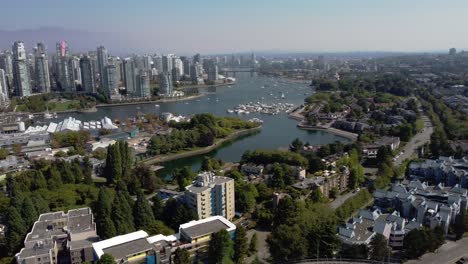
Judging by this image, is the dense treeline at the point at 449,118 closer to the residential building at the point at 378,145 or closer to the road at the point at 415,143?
the road at the point at 415,143

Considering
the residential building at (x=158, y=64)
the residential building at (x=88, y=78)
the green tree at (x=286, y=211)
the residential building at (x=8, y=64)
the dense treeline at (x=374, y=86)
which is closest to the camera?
the green tree at (x=286, y=211)

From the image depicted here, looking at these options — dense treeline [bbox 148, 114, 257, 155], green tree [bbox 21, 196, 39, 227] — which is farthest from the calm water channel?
green tree [bbox 21, 196, 39, 227]

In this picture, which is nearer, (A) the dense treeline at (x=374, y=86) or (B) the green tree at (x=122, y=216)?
(B) the green tree at (x=122, y=216)

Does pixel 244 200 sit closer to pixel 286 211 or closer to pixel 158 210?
pixel 286 211

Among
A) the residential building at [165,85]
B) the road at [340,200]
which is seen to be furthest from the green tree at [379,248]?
A: the residential building at [165,85]

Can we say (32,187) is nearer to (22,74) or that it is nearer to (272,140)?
(272,140)
